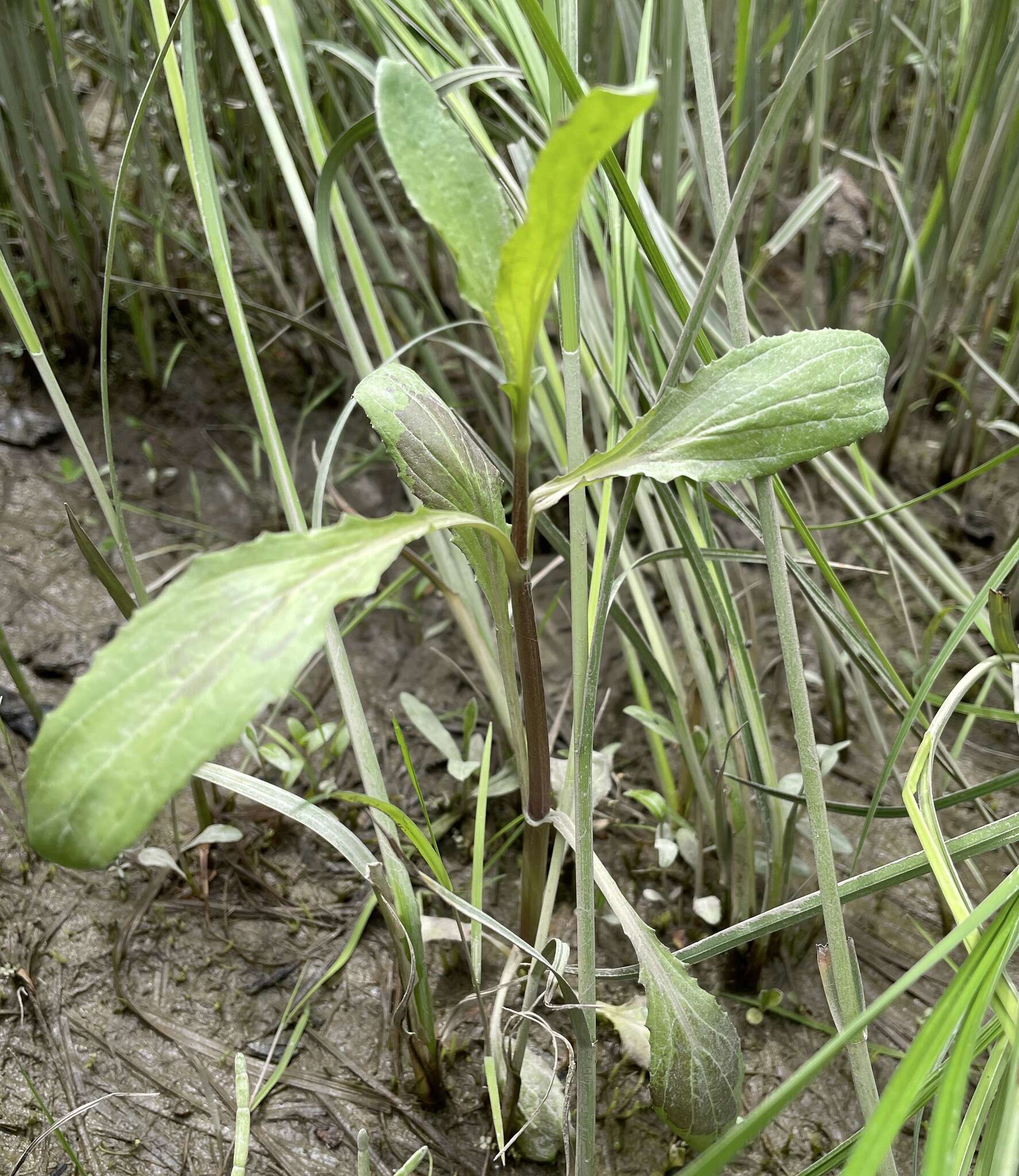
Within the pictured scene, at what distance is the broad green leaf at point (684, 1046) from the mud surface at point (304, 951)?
0.16 m

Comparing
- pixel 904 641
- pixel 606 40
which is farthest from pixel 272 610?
pixel 606 40

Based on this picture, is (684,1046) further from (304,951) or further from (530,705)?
(304,951)

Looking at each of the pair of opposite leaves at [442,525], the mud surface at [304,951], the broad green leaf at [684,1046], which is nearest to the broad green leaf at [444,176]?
the pair of opposite leaves at [442,525]

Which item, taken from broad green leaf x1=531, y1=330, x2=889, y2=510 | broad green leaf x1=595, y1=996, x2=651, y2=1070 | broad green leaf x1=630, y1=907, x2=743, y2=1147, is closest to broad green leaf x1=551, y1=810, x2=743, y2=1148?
broad green leaf x1=630, y1=907, x2=743, y2=1147

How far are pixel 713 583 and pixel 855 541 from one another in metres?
0.61

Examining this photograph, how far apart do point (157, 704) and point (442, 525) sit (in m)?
0.16

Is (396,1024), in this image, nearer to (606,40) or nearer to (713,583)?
(713,583)

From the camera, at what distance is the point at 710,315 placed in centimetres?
85

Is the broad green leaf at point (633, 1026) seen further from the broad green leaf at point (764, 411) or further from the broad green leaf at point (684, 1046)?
the broad green leaf at point (764, 411)

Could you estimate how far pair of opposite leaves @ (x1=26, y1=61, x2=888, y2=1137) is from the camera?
0.32 meters

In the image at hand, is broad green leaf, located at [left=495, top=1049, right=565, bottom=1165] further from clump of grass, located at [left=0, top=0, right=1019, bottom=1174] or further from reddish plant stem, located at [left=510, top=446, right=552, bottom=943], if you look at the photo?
reddish plant stem, located at [left=510, top=446, right=552, bottom=943]

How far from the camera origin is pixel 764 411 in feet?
1.46

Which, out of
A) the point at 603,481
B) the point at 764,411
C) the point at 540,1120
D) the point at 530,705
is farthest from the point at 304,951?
the point at 764,411

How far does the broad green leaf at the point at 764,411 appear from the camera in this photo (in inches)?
17.6
